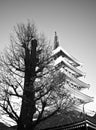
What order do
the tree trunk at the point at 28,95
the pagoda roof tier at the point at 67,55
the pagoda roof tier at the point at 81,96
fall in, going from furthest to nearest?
1. the pagoda roof tier at the point at 67,55
2. the pagoda roof tier at the point at 81,96
3. the tree trunk at the point at 28,95

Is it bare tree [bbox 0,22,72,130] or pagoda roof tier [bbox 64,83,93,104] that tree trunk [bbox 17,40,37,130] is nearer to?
bare tree [bbox 0,22,72,130]

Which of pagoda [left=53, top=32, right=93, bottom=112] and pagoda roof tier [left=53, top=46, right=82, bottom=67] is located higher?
pagoda roof tier [left=53, top=46, right=82, bottom=67]

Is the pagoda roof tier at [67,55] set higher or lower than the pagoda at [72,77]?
higher

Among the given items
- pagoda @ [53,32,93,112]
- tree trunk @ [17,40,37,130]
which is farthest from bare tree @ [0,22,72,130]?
pagoda @ [53,32,93,112]

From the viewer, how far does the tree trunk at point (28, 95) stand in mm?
6440

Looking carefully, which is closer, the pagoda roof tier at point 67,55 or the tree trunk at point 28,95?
the tree trunk at point 28,95

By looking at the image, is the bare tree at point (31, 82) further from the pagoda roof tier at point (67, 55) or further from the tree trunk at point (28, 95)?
the pagoda roof tier at point (67, 55)

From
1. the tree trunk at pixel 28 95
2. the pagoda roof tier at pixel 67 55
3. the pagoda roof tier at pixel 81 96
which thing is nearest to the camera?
the tree trunk at pixel 28 95

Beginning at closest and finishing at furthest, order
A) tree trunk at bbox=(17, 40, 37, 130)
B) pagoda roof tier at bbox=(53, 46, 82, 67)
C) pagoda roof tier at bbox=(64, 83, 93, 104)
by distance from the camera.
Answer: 1. tree trunk at bbox=(17, 40, 37, 130)
2. pagoda roof tier at bbox=(64, 83, 93, 104)
3. pagoda roof tier at bbox=(53, 46, 82, 67)

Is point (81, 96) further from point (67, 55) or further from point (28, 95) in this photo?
point (28, 95)

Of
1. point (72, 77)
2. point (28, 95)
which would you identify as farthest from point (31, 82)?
point (72, 77)

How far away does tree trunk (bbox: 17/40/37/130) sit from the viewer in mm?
6440

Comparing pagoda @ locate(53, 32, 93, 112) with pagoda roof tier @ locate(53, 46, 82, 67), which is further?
pagoda roof tier @ locate(53, 46, 82, 67)

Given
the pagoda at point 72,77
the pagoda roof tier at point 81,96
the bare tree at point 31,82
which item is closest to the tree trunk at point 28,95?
the bare tree at point 31,82
